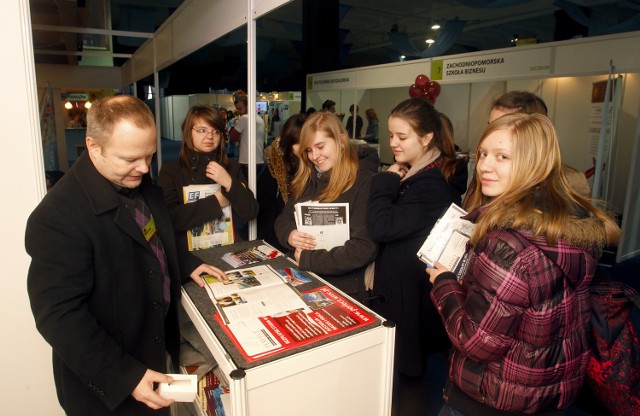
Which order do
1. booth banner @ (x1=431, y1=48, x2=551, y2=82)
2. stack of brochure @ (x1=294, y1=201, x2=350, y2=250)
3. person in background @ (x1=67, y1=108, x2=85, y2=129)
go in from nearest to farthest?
stack of brochure @ (x1=294, y1=201, x2=350, y2=250) → booth banner @ (x1=431, y1=48, x2=551, y2=82) → person in background @ (x1=67, y1=108, x2=85, y2=129)

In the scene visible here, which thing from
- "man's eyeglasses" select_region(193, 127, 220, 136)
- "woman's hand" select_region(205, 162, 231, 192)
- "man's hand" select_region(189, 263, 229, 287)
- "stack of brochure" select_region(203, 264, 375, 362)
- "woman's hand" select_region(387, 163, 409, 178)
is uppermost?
"man's eyeglasses" select_region(193, 127, 220, 136)

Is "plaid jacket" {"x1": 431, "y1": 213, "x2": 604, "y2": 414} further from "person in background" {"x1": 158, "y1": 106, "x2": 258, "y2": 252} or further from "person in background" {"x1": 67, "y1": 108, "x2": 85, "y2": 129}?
"person in background" {"x1": 67, "y1": 108, "x2": 85, "y2": 129}

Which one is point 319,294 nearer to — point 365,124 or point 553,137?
point 553,137

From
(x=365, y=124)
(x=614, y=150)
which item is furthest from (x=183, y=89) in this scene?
(x=614, y=150)

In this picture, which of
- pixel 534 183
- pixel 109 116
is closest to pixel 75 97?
pixel 109 116

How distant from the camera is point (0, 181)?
5.10 ft

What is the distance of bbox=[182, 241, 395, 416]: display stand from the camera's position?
1.18 metres

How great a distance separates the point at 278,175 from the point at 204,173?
0.45 m

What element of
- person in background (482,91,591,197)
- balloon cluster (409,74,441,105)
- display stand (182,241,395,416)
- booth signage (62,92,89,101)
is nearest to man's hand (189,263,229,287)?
display stand (182,241,395,416)

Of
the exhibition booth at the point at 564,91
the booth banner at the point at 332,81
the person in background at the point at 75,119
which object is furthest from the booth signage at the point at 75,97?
the exhibition booth at the point at 564,91

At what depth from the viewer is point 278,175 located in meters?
2.49

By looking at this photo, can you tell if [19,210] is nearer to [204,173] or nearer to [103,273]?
[103,273]

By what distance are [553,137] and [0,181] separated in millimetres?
1865

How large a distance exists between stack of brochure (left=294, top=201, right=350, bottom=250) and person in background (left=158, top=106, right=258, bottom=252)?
51 cm
